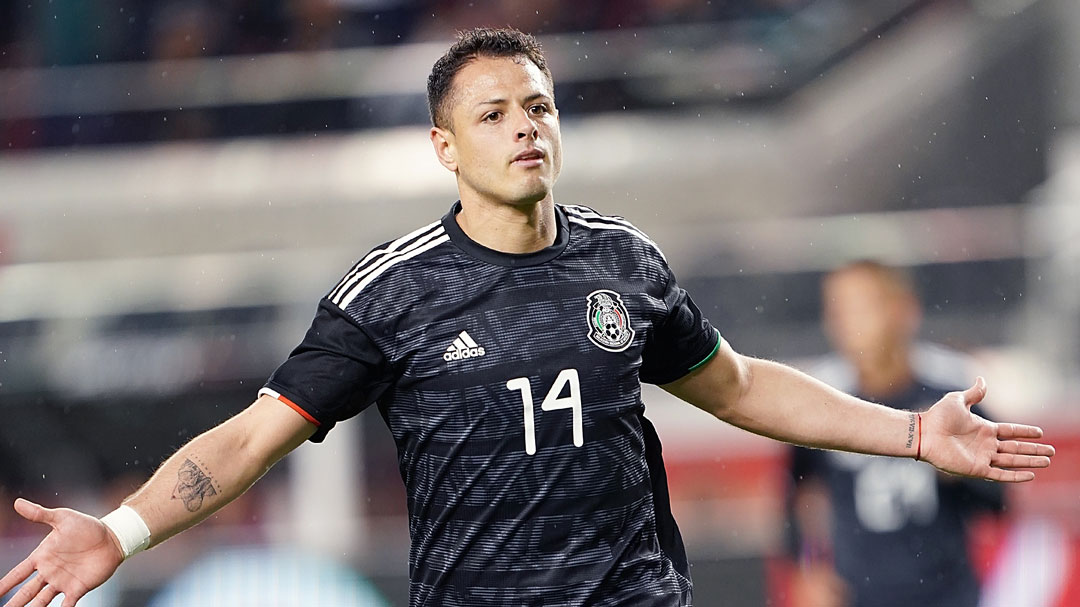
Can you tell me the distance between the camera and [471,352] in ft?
8.92

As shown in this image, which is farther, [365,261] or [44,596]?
[365,261]

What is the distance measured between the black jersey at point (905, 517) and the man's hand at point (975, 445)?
1.37 metres

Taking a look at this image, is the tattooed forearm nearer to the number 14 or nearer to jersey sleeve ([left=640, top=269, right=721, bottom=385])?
jersey sleeve ([left=640, top=269, right=721, bottom=385])

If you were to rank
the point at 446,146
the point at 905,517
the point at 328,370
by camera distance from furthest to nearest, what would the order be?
the point at 905,517 → the point at 446,146 → the point at 328,370

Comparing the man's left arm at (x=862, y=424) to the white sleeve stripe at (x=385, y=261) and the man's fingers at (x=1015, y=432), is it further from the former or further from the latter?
the white sleeve stripe at (x=385, y=261)

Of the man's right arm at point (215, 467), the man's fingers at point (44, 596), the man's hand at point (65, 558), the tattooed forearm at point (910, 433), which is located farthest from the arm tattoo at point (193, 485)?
the tattooed forearm at point (910, 433)

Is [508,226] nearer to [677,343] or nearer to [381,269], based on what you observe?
[381,269]

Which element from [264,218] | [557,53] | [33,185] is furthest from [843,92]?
[33,185]

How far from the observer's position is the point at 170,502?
2.60m

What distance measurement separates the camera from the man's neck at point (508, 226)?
2828mm

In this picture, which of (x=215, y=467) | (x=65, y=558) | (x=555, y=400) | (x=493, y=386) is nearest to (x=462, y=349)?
(x=493, y=386)

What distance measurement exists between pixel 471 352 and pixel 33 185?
758 centimetres

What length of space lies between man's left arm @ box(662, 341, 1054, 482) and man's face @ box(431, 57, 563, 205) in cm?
60

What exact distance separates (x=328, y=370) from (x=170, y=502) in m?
0.37
